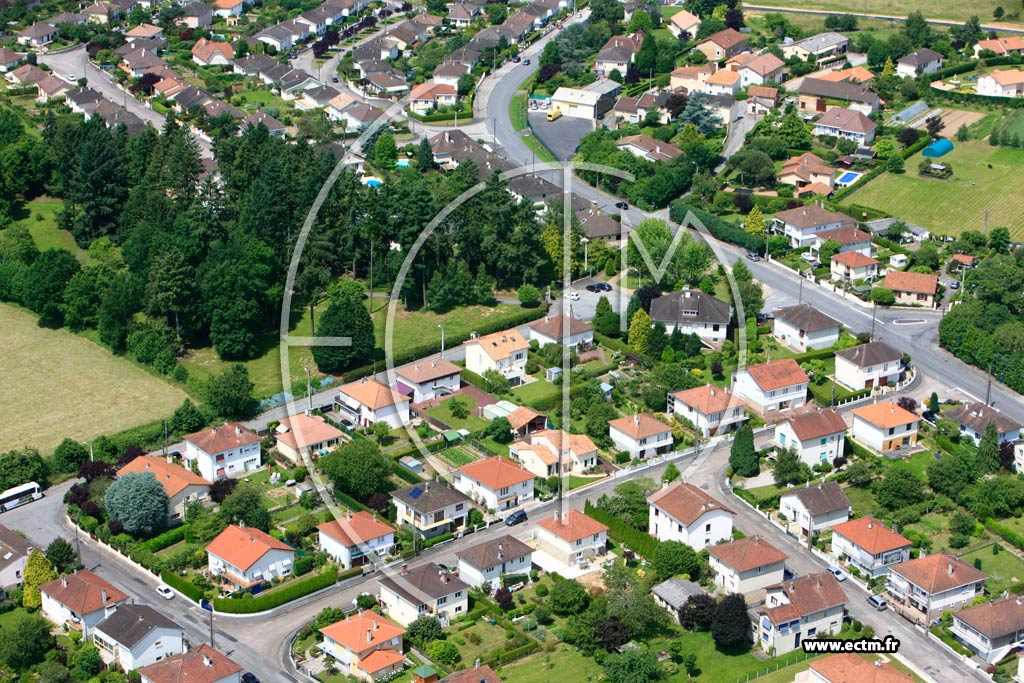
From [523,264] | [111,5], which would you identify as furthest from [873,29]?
[111,5]

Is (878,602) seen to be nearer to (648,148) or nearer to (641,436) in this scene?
(641,436)

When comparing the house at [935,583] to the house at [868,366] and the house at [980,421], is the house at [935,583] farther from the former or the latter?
the house at [868,366]

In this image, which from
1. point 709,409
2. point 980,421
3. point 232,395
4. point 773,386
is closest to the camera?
point 980,421

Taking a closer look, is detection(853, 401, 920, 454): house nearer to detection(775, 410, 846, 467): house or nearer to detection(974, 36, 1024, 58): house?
detection(775, 410, 846, 467): house

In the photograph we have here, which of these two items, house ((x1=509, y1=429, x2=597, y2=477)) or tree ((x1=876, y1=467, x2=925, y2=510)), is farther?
house ((x1=509, y1=429, x2=597, y2=477))

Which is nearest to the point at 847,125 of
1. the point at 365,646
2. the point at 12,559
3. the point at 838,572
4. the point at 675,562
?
the point at 838,572

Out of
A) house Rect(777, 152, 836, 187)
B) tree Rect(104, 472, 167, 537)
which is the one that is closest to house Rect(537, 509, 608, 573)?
tree Rect(104, 472, 167, 537)
